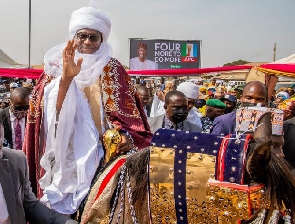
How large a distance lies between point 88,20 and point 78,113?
65 cm

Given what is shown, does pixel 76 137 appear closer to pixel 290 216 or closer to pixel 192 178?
pixel 192 178

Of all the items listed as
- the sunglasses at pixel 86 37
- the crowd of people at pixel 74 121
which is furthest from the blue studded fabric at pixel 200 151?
the sunglasses at pixel 86 37

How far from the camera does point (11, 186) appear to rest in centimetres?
204

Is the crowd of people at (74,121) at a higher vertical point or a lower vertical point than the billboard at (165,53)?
lower

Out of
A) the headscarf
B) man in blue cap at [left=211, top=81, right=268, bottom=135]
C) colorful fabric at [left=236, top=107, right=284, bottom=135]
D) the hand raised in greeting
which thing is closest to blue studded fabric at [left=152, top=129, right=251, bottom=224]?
colorful fabric at [left=236, top=107, right=284, bottom=135]

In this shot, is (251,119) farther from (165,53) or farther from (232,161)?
(165,53)

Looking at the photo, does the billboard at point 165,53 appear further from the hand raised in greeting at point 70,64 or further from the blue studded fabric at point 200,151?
the blue studded fabric at point 200,151

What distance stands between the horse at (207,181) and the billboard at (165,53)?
1828cm

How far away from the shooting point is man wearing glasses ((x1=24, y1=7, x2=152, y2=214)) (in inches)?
97.1

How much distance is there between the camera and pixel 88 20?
276cm

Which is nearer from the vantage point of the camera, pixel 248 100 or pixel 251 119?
pixel 251 119

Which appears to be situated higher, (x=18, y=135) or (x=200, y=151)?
(x=200, y=151)

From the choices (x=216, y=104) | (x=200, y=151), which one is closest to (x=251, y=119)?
(x=200, y=151)

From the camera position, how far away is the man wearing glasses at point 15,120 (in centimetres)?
509
